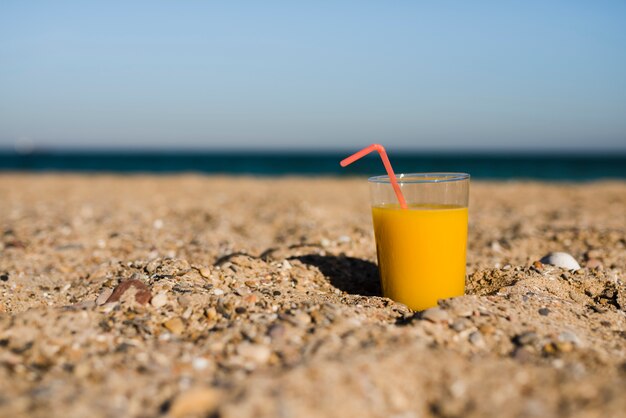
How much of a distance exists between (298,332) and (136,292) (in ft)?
2.56

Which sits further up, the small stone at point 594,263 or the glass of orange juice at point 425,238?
Result: the glass of orange juice at point 425,238

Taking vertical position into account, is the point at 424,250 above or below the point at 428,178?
below

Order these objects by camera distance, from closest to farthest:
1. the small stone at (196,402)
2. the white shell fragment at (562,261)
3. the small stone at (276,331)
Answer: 1. the small stone at (196,402)
2. the small stone at (276,331)
3. the white shell fragment at (562,261)

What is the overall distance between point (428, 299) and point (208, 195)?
507 cm

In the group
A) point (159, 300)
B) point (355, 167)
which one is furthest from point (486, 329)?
point (355, 167)

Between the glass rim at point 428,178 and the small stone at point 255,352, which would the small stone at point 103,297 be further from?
the glass rim at point 428,178

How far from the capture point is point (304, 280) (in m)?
2.47

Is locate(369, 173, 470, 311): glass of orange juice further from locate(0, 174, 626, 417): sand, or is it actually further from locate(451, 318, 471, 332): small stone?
locate(451, 318, 471, 332): small stone

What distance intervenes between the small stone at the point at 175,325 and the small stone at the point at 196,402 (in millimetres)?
505

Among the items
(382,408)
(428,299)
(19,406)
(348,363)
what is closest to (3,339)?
(19,406)

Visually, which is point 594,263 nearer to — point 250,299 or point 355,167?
point 250,299

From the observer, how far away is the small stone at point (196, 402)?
1.20 m

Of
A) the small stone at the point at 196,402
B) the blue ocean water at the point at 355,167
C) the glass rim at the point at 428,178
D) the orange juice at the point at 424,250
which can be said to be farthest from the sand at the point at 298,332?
the blue ocean water at the point at 355,167

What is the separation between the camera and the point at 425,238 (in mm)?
2082
